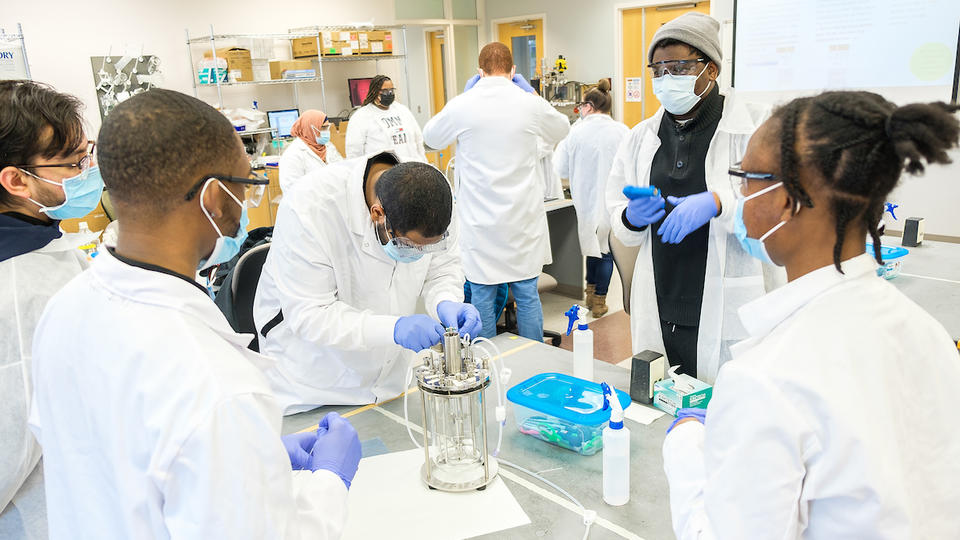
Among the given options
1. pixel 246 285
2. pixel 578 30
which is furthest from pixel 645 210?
pixel 578 30

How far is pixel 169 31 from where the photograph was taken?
221 inches

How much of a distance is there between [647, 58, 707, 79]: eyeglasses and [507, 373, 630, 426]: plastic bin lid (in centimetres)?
89

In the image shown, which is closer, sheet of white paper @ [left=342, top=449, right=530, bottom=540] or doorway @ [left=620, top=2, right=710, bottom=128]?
sheet of white paper @ [left=342, top=449, right=530, bottom=540]

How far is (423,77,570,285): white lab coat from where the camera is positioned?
2979 millimetres

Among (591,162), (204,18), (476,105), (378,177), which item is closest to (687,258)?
(378,177)

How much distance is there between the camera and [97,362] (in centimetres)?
75

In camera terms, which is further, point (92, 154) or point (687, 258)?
point (687, 258)

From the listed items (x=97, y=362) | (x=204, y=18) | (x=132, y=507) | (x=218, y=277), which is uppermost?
(x=204, y=18)

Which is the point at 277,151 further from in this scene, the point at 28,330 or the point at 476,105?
the point at 28,330

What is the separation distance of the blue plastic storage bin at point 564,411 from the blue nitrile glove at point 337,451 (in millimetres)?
435

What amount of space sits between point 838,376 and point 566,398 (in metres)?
0.77

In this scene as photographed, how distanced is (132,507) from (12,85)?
38.4 inches

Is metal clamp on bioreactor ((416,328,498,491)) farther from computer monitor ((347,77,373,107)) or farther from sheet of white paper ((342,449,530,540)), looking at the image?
computer monitor ((347,77,373,107))

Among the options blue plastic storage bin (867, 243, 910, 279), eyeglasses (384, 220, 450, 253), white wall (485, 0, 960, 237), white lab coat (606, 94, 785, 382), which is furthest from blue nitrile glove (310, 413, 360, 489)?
white wall (485, 0, 960, 237)
